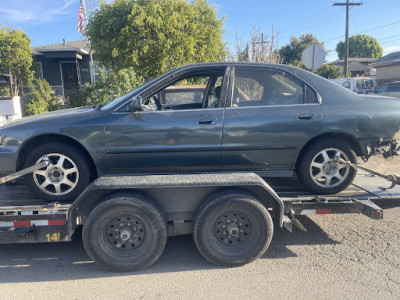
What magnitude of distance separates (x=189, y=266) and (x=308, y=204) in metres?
1.51

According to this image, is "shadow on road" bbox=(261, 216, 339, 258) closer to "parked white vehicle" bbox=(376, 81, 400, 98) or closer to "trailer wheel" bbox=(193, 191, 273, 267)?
"trailer wheel" bbox=(193, 191, 273, 267)

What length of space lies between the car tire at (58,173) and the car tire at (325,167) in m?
2.65

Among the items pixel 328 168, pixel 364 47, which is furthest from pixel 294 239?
pixel 364 47

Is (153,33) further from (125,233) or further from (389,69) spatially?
(389,69)

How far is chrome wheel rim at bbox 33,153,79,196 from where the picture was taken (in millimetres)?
3631

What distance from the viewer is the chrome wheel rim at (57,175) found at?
3.63 m

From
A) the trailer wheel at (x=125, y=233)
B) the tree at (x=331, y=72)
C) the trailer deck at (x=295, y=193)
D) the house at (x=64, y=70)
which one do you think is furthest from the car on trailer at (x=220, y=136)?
the tree at (x=331, y=72)

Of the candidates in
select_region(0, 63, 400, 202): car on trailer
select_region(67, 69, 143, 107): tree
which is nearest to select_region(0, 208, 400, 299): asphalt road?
select_region(0, 63, 400, 202): car on trailer

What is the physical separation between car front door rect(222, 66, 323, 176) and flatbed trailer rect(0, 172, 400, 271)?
1.32 ft

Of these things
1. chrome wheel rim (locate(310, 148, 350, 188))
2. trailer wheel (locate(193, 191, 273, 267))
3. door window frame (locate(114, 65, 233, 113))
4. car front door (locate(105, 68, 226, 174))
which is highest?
door window frame (locate(114, 65, 233, 113))

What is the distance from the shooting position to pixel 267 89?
A: 3.96 meters

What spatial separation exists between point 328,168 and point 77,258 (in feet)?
10.5

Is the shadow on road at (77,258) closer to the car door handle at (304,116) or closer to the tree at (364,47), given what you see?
the car door handle at (304,116)

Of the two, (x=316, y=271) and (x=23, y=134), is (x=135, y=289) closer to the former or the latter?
(x=316, y=271)
